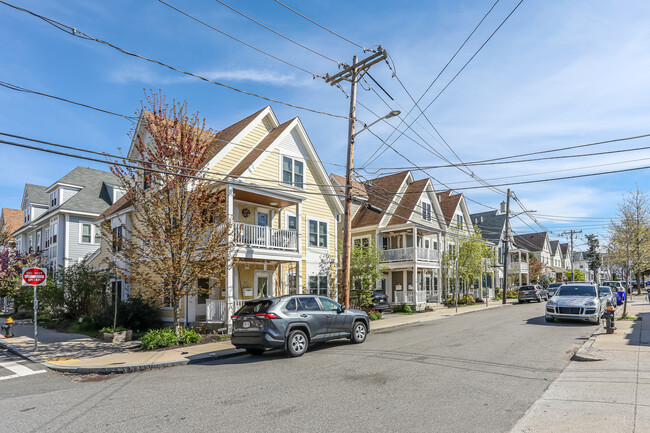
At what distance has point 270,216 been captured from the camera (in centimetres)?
2059

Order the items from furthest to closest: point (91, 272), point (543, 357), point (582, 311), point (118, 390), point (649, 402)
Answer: point (91, 272), point (582, 311), point (543, 357), point (118, 390), point (649, 402)

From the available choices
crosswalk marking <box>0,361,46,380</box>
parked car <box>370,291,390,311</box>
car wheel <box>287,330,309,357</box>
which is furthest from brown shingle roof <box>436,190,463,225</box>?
crosswalk marking <box>0,361,46,380</box>

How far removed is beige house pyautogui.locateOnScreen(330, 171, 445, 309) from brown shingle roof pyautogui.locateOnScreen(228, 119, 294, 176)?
7896 millimetres

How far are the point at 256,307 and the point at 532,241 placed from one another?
65.6 metres

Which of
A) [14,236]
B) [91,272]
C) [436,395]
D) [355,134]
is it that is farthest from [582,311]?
[14,236]

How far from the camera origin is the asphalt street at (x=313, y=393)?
5.96m

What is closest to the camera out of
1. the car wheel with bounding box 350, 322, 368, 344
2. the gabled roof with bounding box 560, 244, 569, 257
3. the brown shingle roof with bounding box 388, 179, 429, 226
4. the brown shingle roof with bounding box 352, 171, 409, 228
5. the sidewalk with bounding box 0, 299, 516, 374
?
the sidewalk with bounding box 0, 299, 516, 374

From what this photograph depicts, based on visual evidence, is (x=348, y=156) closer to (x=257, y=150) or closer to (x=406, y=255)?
(x=257, y=150)

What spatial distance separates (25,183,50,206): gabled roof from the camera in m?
35.8

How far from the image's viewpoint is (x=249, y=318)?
11.3m

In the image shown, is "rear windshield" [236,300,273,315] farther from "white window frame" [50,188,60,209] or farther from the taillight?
"white window frame" [50,188,60,209]

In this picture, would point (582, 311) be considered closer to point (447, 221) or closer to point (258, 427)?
point (258, 427)

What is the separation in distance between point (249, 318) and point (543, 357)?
739 centimetres

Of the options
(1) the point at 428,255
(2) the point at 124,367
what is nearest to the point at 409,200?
(1) the point at 428,255
